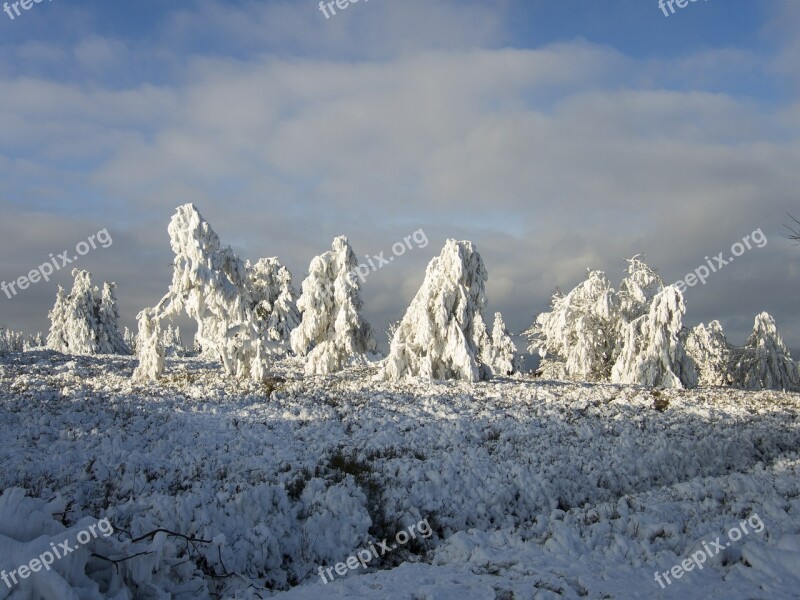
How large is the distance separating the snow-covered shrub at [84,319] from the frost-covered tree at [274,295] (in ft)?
62.0

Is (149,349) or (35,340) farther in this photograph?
(35,340)

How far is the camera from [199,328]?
83.0ft

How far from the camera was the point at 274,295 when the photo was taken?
50188mm

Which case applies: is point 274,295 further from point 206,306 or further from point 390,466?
point 390,466

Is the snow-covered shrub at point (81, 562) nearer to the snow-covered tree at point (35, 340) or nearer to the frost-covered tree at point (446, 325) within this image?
the frost-covered tree at point (446, 325)

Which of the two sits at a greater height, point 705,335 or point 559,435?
point 705,335

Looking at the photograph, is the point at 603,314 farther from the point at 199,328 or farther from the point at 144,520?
the point at 144,520

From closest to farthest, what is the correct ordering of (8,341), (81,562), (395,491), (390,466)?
1. (81,562)
2. (395,491)
3. (390,466)
4. (8,341)

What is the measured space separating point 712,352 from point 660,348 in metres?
13.8

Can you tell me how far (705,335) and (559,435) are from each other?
1247 inches

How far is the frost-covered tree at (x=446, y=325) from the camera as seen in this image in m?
27.5

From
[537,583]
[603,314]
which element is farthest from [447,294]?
[537,583]

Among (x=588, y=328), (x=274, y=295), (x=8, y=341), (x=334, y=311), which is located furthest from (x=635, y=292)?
(x=8, y=341)

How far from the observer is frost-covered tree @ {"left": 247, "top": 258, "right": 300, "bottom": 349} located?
159 feet
